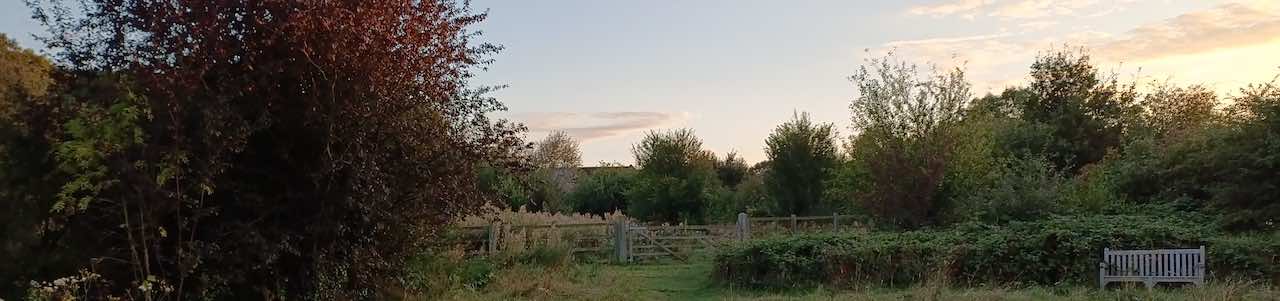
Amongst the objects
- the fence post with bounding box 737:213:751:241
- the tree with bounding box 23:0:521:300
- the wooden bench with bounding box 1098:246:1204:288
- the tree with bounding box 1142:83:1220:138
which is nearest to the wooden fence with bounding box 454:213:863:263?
the fence post with bounding box 737:213:751:241

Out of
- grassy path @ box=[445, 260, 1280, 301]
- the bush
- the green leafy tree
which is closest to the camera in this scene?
grassy path @ box=[445, 260, 1280, 301]

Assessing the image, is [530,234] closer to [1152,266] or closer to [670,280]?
[670,280]

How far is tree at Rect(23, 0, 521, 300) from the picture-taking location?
24.8 ft

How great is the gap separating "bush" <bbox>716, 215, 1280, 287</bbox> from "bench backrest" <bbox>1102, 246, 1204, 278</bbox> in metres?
0.24

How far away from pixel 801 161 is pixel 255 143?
19372mm

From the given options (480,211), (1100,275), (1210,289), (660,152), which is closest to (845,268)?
→ (1100,275)

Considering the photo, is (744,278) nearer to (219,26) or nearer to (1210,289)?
(1210,289)

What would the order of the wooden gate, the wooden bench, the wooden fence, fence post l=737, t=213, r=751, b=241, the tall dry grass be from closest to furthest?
the wooden bench < the tall dry grass < the wooden fence < the wooden gate < fence post l=737, t=213, r=751, b=241

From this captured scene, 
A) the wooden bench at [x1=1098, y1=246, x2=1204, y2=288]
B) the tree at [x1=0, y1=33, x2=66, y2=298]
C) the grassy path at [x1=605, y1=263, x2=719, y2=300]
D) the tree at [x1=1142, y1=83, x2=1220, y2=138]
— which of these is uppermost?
the tree at [x1=1142, y1=83, x2=1220, y2=138]

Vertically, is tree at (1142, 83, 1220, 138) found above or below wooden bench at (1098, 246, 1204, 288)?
above

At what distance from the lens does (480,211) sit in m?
10.2

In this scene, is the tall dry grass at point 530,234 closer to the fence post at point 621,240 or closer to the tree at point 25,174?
the fence post at point 621,240

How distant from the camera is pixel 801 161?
84.7ft

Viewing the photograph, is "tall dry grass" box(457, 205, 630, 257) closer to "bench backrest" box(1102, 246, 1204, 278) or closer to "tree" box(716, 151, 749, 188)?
"bench backrest" box(1102, 246, 1204, 278)
